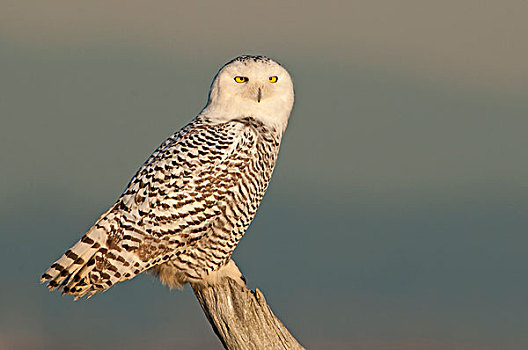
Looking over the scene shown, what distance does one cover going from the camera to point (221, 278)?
26.6 ft

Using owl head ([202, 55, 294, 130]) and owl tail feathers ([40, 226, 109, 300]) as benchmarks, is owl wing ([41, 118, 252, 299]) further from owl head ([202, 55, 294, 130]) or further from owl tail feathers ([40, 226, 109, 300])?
owl head ([202, 55, 294, 130])

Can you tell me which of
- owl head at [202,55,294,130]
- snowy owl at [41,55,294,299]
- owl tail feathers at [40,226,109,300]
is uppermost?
owl head at [202,55,294,130]

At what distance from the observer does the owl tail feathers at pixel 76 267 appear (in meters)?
7.45

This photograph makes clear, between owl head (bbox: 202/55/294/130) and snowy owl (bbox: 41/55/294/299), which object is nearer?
snowy owl (bbox: 41/55/294/299)

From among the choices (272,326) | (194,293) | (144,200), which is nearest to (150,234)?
(144,200)

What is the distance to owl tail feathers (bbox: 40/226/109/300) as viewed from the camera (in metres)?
7.45

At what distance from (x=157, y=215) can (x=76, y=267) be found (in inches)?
33.5

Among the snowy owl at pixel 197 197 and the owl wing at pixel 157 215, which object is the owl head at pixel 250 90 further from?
A: the owl wing at pixel 157 215

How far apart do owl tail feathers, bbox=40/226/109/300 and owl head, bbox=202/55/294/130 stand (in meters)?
1.75

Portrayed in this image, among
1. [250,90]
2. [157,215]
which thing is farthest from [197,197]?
[250,90]

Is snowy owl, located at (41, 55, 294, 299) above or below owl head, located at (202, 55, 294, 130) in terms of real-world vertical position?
below

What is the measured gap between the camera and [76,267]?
749 cm

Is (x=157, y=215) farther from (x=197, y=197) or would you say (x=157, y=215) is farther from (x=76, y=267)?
(x=76, y=267)

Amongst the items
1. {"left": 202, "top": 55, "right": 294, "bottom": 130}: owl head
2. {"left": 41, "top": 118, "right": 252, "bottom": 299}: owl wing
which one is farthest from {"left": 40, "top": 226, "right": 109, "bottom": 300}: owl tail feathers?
{"left": 202, "top": 55, "right": 294, "bottom": 130}: owl head
